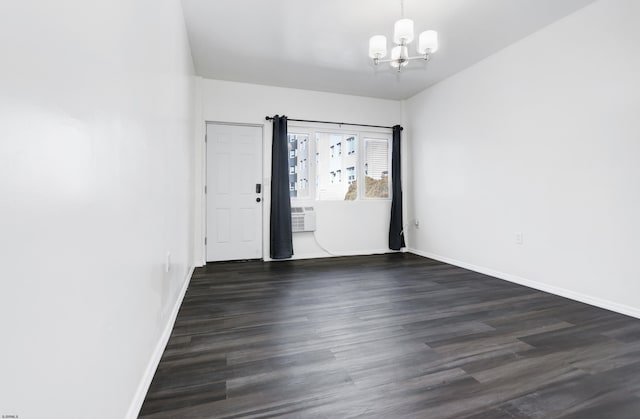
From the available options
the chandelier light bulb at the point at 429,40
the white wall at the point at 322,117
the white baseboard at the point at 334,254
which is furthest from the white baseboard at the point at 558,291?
the chandelier light bulb at the point at 429,40

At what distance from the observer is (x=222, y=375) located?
1.54m

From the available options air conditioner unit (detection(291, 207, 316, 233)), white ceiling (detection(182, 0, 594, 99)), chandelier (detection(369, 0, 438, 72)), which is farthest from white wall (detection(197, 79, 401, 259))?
chandelier (detection(369, 0, 438, 72))

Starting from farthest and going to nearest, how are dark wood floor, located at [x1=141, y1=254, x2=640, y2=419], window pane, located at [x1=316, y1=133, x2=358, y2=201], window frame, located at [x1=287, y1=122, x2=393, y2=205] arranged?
window pane, located at [x1=316, y1=133, x2=358, y2=201]
window frame, located at [x1=287, y1=122, x2=393, y2=205]
dark wood floor, located at [x1=141, y1=254, x2=640, y2=419]

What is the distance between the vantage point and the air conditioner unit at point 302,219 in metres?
4.59

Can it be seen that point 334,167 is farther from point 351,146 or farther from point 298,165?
point 298,165

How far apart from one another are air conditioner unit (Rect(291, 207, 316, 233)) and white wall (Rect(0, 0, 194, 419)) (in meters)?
3.13

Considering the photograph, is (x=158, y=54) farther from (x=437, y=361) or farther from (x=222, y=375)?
(x=437, y=361)

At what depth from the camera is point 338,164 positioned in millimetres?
4977

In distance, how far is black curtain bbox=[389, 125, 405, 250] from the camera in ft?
16.5

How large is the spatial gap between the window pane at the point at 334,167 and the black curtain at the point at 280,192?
632mm

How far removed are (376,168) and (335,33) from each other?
2508mm

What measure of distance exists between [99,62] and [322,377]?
5.28 feet

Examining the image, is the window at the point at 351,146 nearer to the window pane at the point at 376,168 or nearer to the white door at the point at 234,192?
the window pane at the point at 376,168

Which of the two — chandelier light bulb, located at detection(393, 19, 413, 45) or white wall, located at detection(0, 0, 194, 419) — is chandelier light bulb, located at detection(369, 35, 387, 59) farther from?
white wall, located at detection(0, 0, 194, 419)
